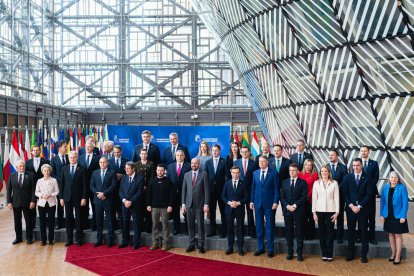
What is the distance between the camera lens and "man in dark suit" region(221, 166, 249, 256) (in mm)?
9930

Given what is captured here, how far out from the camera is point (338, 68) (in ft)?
46.9

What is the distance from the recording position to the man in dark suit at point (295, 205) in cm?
952

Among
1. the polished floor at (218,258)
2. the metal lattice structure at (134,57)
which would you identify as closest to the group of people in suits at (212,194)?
the polished floor at (218,258)

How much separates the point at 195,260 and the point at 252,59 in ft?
39.8

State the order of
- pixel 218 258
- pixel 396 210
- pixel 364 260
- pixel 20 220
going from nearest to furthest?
pixel 396 210 < pixel 364 260 < pixel 218 258 < pixel 20 220

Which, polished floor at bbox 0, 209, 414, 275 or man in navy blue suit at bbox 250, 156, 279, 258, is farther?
man in navy blue suit at bbox 250, 156, 279, 258

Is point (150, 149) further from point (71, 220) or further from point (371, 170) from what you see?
point (371, 170)

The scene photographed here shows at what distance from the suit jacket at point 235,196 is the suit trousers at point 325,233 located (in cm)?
156

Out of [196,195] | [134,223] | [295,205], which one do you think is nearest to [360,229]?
[295,205]

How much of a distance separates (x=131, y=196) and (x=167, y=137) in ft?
13.5

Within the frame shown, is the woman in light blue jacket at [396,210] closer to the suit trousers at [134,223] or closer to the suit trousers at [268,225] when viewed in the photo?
the suit trousers at [268,225]

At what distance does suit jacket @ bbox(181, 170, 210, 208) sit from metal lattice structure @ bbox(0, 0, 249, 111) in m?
30.8

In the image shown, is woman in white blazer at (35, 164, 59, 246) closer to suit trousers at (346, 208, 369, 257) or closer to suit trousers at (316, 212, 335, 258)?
suit trousers at (316, 212, 335, 258)

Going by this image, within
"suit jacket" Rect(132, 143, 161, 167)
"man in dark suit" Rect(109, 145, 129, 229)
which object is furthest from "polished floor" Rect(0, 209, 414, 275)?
"suit jacket" Rect(132, 143, 161, 167)
